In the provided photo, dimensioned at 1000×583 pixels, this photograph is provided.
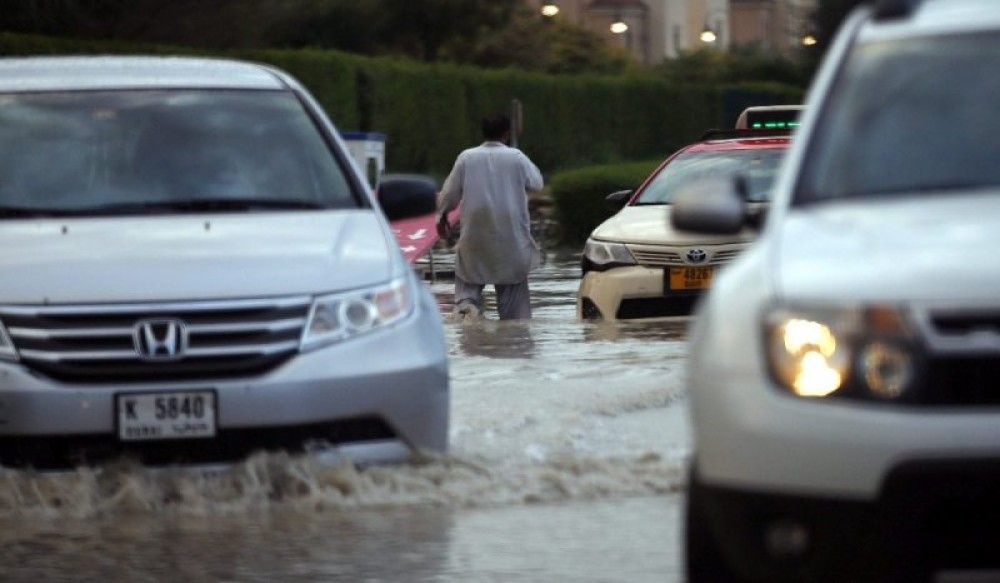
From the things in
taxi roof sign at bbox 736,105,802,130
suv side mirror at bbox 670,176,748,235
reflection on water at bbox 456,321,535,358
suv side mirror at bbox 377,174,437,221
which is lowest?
reflection on water at bbox 456,321,535,358

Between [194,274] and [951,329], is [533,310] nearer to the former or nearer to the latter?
[194,274]

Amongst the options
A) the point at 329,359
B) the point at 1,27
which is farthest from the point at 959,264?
the point at 1,27

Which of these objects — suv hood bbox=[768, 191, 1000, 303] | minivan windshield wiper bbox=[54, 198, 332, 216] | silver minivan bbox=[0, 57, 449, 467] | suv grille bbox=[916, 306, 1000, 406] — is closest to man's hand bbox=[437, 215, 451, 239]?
silver minivan bbox=[0, 57, 449, 467]

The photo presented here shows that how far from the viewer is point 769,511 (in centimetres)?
532

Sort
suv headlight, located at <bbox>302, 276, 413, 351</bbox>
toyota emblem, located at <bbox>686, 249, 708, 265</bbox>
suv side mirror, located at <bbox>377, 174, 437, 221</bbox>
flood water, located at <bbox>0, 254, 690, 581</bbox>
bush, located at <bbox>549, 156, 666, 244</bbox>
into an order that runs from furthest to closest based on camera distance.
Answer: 1. bush, located at <bbox>549, 156, 666, 244</bbox>
2. toyota emblem, located at <bbox>686, 249, 708, 265</bbox>
3. suv side mirror, located at <bbox>377, 174, 437, 221</bbox>
4. suv headlight, located at <bbox>302, 276, 413, 351</bbox>
5. flood water, located at <bbox>0, 254, 690, 581</bbox>

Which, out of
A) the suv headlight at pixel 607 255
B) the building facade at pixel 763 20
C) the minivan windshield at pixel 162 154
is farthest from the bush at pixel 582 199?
the building facade at pixel 763 20

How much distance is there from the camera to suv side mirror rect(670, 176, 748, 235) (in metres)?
6.37

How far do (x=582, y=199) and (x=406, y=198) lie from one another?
22559 millimetres

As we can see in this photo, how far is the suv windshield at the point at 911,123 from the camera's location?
6.26 metres

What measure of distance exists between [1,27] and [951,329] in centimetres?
3713

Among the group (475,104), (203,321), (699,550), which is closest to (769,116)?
(203,321)

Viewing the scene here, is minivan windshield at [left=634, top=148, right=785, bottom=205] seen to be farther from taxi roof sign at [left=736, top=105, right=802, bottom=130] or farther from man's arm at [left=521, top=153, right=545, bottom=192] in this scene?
taxi roof sign at [left=736, top=105, right=802, bottom=130]

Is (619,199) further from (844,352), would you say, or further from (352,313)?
(844,352)

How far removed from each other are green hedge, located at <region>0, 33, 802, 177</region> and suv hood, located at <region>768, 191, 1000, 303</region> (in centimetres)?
3032
